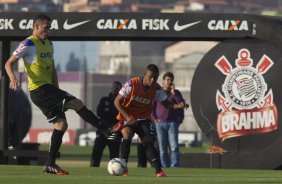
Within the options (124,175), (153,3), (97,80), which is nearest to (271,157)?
(124,175)

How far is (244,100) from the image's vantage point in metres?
22.8

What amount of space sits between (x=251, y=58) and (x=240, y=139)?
5.19 feet

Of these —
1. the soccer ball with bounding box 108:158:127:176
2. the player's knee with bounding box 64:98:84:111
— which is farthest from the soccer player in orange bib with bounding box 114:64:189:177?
the player's knee with bounding box 64:98:84:111

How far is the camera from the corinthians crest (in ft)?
73.6

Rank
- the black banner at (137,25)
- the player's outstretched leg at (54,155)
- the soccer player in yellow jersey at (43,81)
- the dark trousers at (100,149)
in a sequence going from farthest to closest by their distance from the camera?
the dark trousers at (100,149), the black banner at (137,25), the player's outstretched leg at (54,155), the soccer player in yellow jersey at (43,81)

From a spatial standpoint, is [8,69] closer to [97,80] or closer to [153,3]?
[97,80]

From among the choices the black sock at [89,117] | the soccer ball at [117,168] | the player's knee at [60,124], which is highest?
the black sock at [89,117]

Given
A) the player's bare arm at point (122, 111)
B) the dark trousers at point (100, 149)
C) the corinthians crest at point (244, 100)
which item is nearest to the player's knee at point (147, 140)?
the player's bare arm at point (122, 111)

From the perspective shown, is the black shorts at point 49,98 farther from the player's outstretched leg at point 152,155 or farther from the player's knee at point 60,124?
the player's outstretched leg at point 152,155

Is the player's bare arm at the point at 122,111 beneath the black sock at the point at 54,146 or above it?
above

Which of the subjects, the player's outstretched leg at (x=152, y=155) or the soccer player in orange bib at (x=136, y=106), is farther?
the soccer player in orange bib at (x=136, y=106)

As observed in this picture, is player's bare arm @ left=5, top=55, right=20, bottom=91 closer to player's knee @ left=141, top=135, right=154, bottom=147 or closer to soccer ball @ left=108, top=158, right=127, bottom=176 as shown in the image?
soccer ball @ left=108, top=158, right=127, bottom=176

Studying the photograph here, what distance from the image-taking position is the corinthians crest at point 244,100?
883 inches

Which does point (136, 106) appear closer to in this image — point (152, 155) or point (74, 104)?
point (152, 155)
